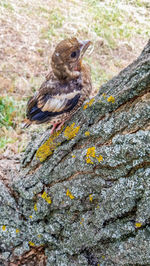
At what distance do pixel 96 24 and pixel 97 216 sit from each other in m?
6.25

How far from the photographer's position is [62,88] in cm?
245

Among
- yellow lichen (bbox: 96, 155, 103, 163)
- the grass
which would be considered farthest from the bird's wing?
the grass

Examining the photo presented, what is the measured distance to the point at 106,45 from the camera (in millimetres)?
6516

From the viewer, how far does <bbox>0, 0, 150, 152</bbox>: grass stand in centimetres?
441

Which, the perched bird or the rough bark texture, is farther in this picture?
the perched bird

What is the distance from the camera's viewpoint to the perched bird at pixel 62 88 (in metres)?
2.35

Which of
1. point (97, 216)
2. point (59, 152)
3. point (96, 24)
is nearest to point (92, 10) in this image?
point (96, 24)

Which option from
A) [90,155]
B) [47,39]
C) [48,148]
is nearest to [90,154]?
[90,155]

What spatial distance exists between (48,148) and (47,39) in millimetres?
4699

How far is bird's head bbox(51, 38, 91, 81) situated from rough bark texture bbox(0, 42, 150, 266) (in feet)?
1.70

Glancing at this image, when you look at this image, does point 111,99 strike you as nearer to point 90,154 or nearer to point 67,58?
point 90,154

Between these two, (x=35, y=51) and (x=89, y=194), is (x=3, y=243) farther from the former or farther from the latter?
(x=35, y=51)

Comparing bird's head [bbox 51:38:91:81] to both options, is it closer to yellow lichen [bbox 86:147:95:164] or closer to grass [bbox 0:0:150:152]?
yellow lichen [bbox 86:147:95:164]

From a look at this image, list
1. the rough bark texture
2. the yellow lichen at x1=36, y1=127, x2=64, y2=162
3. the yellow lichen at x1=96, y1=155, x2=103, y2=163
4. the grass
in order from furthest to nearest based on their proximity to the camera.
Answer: the grass
the yellow lichen at x1=36, y1=127, x2=64, y2=162
the yellow lichen at x1=96, y1=155, x2=103, y2=163
the rough bark texture
